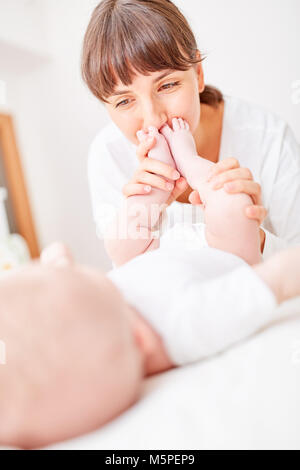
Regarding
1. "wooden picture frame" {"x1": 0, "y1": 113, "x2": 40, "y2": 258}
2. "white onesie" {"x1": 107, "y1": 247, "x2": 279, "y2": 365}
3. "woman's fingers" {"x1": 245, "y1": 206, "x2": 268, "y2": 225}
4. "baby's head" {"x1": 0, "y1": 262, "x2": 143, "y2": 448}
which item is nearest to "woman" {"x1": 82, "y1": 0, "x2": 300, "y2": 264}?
"woman's fingers" {"x1": 245, "y1": 206, "x2": 268, "y2": 225}

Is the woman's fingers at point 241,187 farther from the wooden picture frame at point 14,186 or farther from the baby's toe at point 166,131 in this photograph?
the wooden picture frame at point 14,186

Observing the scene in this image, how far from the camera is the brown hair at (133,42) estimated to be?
0.72 meters

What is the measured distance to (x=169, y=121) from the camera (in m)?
0.79

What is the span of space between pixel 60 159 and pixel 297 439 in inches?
63.4

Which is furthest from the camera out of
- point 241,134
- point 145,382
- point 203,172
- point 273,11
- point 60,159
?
point 60,159

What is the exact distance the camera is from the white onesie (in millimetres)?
396

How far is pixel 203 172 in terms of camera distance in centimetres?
62

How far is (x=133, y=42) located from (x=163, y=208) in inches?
11.7

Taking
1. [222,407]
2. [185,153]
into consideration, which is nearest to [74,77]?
[185,153]

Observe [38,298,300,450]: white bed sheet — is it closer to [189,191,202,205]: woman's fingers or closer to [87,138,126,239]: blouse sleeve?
[189,191,202,205]: woman's fingers

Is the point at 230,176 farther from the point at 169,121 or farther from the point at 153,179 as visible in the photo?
the point at 169,121

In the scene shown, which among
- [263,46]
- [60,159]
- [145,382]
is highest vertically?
[263,46]
